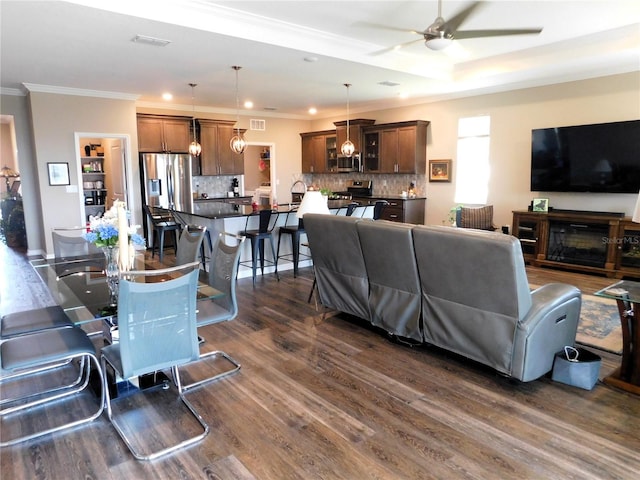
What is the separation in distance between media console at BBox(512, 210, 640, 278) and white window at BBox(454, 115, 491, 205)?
1.18 metres

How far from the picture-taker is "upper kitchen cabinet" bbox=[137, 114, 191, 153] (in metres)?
8.29

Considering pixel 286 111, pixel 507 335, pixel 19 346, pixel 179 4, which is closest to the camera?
pixel 19 346

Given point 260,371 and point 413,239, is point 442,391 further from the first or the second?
point 260,371

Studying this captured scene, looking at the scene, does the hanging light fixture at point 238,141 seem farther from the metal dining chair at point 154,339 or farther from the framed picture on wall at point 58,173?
the metal dining chair at point 154,339

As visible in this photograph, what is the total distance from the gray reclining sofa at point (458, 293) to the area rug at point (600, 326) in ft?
2.09

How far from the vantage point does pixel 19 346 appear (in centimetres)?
254

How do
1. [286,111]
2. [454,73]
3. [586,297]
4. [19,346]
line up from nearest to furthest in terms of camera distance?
[19,346] → [586,297] → [454,73] → [286,111]

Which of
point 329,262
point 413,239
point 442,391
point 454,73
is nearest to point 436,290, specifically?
point 413,239

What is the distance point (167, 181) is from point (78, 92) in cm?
202

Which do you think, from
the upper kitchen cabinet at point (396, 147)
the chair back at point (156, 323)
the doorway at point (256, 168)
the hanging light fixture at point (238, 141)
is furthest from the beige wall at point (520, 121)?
the chair back at point (156, 323)

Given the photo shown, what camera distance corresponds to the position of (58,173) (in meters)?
7.29

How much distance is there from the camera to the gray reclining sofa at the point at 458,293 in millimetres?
2824

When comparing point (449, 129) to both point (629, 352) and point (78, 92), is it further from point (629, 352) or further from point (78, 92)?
point (78, 92)

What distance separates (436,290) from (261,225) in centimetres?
288
